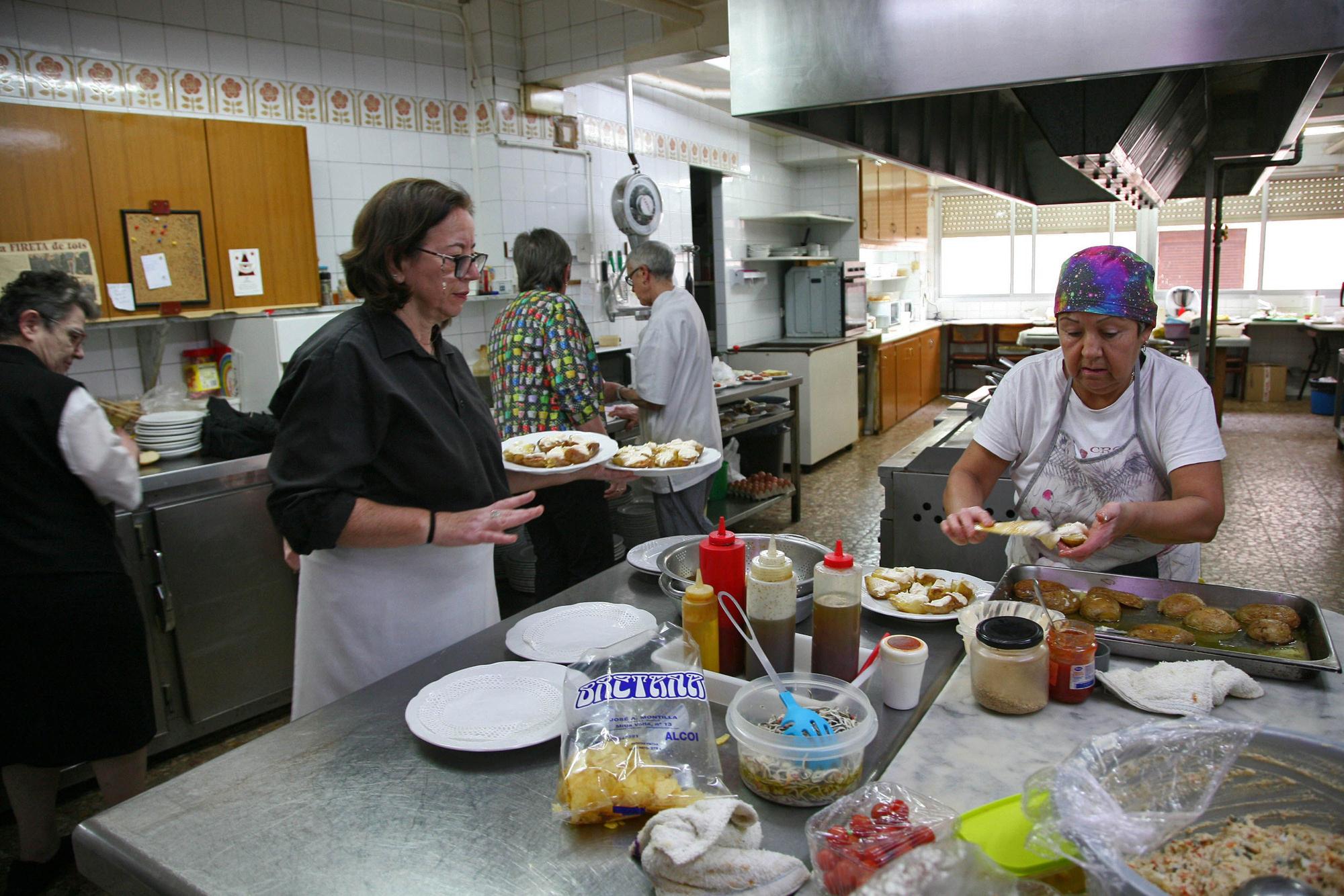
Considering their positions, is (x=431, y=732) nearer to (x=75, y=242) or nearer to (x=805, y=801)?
(x=805, y=801)

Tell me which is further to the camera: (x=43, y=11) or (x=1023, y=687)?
(x=43, y=11)

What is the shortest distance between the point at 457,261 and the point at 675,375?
207 centimetres

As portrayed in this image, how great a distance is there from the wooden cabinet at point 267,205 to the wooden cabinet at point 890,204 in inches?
241

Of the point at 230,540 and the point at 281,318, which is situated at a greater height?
the point at 281,318

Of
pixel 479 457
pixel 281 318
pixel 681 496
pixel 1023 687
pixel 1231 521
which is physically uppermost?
pixel 281 318

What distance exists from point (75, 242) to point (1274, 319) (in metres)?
11.1

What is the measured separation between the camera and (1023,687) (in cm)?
129

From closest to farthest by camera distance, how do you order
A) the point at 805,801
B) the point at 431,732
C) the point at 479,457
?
the point at 805,801 < the point at 431,732 < the point at 479,457

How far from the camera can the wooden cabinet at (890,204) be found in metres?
8.87

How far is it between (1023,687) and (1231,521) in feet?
16.9

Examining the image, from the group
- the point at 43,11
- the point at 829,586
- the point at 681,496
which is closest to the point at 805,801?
the point at 829,586

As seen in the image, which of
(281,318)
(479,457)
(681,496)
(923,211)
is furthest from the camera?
(923,211)

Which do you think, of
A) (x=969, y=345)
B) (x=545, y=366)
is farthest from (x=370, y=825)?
(x=969, y=345)

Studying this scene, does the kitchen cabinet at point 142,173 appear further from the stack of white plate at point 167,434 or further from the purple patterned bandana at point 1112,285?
the purple patterned bandana at point 1112,285
